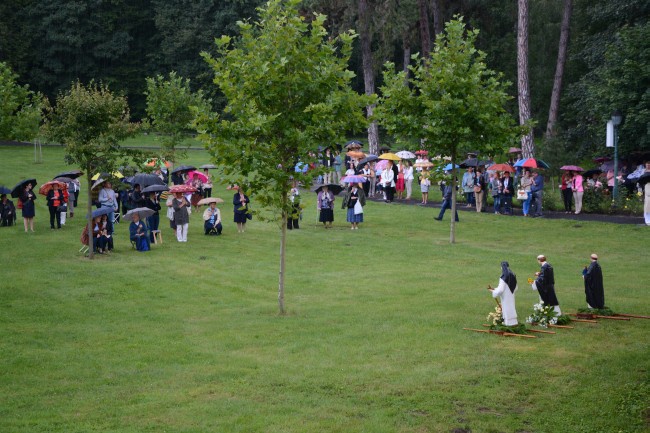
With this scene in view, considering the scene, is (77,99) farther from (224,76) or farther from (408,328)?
(408,328)

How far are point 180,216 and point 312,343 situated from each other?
15700 millimetres

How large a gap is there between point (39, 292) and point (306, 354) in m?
9.61

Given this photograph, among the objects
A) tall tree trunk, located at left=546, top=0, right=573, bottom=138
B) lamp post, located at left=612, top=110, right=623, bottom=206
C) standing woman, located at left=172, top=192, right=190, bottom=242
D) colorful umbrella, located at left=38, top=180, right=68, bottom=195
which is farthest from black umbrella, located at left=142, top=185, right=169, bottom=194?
tall tree trunk, located at left=546, top=0, right=573, bottom=138

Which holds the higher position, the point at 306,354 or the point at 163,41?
the point at 163,41

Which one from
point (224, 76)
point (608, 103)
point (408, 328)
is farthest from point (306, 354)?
point (608, 103)

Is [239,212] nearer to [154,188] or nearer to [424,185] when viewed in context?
[154,188]

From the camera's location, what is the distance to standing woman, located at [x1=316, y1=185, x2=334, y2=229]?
34750mm

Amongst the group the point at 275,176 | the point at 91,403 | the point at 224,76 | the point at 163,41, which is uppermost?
the point at 163,41

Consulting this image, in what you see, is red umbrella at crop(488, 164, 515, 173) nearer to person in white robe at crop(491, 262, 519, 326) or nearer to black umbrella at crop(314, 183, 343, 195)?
black umbrella at crop(314, 183, 343, 195)

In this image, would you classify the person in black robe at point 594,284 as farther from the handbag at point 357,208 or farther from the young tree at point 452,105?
the handbag at point 357,208

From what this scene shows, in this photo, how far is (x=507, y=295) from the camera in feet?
57.3

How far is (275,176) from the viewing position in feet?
62.3

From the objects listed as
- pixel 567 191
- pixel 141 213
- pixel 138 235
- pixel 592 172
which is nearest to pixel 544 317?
pixel 141 213

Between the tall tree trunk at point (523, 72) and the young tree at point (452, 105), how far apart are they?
12818 millimetres
